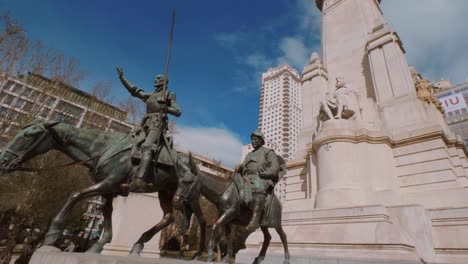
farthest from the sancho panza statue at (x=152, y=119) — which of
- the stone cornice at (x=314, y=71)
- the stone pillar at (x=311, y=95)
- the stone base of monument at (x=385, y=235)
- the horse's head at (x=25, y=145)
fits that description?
the stone cornice at (x=314, y=71)

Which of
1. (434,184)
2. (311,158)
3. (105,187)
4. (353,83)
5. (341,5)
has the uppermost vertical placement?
(341,5)

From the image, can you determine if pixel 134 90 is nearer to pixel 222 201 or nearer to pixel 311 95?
pixel 222 201

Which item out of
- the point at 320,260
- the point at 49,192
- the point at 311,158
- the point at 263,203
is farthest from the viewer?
the point at 49,192

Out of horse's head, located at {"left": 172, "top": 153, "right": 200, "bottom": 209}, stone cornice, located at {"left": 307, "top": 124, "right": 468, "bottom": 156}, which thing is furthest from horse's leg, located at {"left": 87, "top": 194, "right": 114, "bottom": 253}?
stone cornice, located at {"left": 307, "top": 124, "right": 468, "bottom": 156}

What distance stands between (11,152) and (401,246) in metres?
9.24

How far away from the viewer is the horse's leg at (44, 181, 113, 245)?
4332mm

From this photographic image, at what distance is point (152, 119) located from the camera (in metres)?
5.73

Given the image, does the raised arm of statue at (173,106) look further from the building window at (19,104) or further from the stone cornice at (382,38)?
the stone cornice at (382,38)

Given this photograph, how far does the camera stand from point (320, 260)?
802 centimetres

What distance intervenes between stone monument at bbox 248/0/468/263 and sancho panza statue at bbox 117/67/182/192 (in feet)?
21.1

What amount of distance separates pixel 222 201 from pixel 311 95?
13425mm

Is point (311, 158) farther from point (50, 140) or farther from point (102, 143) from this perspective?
point (50, 140)

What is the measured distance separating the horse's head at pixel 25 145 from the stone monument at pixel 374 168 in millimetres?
7999

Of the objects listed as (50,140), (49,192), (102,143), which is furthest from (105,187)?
(49,192)
